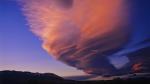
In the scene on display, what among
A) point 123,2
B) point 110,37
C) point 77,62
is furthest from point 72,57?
point 123,2

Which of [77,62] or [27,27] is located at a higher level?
[27,27]

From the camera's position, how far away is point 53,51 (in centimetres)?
572

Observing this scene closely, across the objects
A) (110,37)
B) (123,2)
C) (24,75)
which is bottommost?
(24,75)

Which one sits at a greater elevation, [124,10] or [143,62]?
[124,10]

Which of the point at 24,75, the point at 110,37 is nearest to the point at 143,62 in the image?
the point at 110,37

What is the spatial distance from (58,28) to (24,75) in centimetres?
67

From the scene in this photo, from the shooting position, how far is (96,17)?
5.63 meters

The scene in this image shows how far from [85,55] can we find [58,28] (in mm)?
441

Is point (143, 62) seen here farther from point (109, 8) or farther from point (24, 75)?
point (24, 75)

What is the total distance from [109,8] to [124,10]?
0.56 ft

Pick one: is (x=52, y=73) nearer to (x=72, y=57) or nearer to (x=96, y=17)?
(x=72, y=57)

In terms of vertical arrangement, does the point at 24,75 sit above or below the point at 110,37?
below

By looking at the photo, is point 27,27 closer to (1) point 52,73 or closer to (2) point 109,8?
(1) point 52,73

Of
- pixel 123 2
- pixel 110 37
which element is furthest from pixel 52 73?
pixel 123 2
